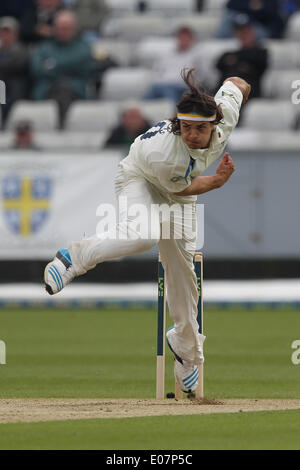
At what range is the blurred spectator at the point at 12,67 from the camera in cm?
1839

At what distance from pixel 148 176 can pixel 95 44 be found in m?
12.3

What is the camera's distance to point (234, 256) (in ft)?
51.6

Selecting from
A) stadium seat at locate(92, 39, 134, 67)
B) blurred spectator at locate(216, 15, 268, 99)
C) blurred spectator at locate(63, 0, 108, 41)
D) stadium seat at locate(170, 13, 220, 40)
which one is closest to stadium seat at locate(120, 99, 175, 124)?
blurred spectator at locate(216, 15, 268, 99)

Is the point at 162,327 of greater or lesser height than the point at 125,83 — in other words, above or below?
below

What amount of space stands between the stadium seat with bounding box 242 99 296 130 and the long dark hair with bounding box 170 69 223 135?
9263mm

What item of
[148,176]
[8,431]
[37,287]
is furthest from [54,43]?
[8,431]

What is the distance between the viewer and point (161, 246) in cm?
816

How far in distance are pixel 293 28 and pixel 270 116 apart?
265cm

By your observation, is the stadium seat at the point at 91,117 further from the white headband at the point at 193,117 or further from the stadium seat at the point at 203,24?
the white headband at the point at 193,117

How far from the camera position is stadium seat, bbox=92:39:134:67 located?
1941 centimetres

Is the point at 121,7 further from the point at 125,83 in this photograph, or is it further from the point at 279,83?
the point at 279,83

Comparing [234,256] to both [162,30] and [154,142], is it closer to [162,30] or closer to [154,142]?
[162,30]

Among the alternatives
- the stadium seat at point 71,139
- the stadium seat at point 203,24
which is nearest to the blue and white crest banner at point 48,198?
the stadium seat at point 71,139

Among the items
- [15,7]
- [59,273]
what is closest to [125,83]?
[15,7]
